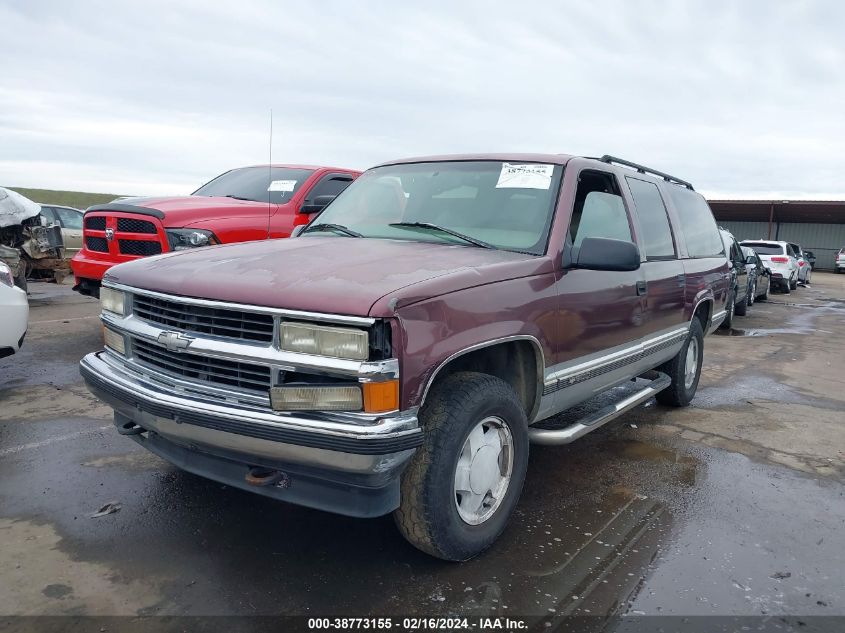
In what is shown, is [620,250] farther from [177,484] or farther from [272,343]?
[177,484]

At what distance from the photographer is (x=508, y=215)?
3609 millimetres

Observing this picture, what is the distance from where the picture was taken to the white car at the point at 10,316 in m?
4.94

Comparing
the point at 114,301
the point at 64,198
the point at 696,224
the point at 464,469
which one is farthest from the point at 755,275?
the point at 64,198

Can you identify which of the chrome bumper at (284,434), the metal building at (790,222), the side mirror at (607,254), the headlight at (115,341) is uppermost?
the metal building at (790,222)

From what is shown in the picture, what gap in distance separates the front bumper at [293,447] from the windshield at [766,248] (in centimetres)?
2024

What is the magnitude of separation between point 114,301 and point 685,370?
4480 mm

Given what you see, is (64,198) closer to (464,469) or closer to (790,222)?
(790,222)

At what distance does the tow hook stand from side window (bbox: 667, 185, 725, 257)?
3.99 meters

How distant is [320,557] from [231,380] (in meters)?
0.94

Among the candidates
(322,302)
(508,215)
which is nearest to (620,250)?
(508,215)

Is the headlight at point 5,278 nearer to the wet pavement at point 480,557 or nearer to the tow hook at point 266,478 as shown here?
the wet pavement at point 480,557

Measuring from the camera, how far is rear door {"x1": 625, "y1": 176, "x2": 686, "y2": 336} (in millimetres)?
4406

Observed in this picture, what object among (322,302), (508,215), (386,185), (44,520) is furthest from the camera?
(386,185)

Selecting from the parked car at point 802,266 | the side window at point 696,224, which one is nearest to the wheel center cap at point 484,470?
the side window at point 696,224
